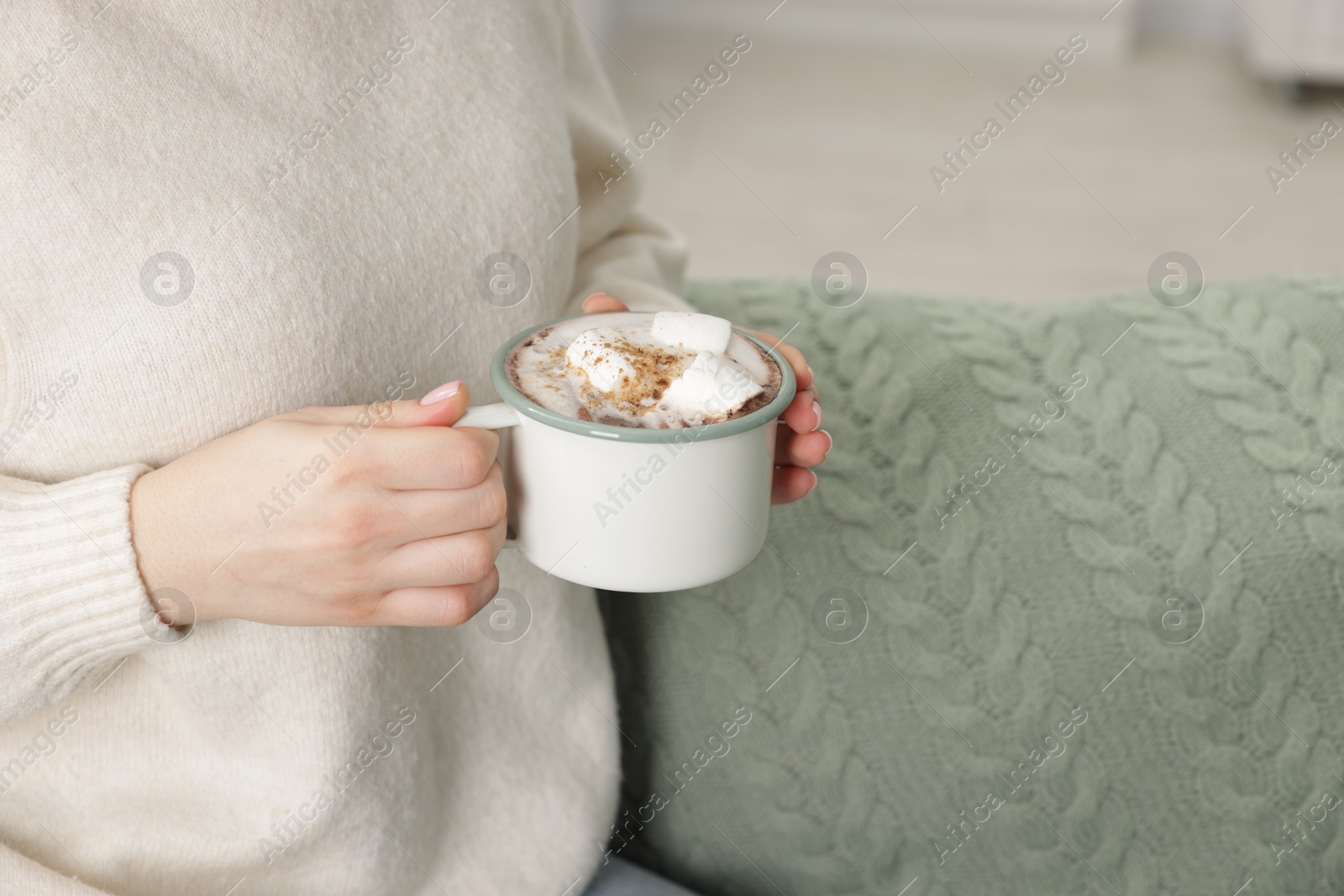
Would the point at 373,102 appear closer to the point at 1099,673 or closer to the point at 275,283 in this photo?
the point at 275,283

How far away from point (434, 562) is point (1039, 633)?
0.47 meters

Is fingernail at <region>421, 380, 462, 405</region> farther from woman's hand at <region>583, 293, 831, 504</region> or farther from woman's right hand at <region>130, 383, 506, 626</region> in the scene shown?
woman's hand at <region>583, 293, 831, 504</region>

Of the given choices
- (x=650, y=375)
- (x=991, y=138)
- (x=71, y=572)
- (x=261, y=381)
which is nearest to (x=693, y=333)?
(x=650, y=375)

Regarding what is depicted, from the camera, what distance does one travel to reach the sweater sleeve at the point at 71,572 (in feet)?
1.99

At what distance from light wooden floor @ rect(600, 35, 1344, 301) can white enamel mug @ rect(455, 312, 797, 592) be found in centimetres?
201

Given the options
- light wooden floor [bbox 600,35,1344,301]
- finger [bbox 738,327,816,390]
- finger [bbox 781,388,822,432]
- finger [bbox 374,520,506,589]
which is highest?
finger [bbox 738,327,816,390]

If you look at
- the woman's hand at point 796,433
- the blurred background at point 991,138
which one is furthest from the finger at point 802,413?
the blurred background at point 991,138

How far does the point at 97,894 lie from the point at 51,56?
0.51m

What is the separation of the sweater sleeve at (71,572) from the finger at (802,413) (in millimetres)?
387

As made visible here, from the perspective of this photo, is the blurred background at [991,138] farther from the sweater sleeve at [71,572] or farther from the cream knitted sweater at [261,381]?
the sweater sleeve at [71,572]

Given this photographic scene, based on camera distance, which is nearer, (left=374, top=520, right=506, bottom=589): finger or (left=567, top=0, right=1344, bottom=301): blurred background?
(left=374, top=520, right=506, bottom=589): finger

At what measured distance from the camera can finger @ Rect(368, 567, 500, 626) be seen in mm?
613

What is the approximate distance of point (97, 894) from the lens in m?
0.70

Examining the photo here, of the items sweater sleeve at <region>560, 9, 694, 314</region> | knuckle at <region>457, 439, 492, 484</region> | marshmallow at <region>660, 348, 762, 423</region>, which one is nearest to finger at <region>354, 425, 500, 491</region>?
knuckle at <region>457, 439, 492, 484</region>
